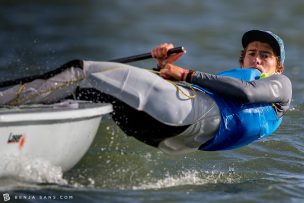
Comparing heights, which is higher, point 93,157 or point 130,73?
point 130,73

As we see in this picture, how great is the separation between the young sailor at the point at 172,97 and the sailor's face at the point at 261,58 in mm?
136

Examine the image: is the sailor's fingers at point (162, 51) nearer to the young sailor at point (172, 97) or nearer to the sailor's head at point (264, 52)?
the young sailor at point (172, 97)

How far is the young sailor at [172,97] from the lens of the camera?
4215 millimetres

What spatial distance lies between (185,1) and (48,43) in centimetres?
306

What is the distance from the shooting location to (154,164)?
492 centimetres

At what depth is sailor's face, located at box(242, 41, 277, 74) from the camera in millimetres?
4812

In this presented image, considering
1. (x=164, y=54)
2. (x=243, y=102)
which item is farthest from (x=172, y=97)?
(x=243, y=102)

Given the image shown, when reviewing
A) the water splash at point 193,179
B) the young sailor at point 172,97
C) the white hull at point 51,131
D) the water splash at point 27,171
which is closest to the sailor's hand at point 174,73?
the young sailor at point 172,97

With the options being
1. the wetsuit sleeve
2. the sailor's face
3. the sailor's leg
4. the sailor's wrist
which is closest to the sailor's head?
the sailor's face

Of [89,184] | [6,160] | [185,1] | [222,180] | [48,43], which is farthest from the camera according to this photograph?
[185,1]

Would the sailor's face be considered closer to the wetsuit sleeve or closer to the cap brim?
the cap brim

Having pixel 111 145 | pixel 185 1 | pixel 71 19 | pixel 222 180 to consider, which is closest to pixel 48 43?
pixel 71 19

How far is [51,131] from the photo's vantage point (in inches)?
161

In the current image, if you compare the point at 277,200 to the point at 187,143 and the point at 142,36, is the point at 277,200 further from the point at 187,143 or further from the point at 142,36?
the point at 142,36
